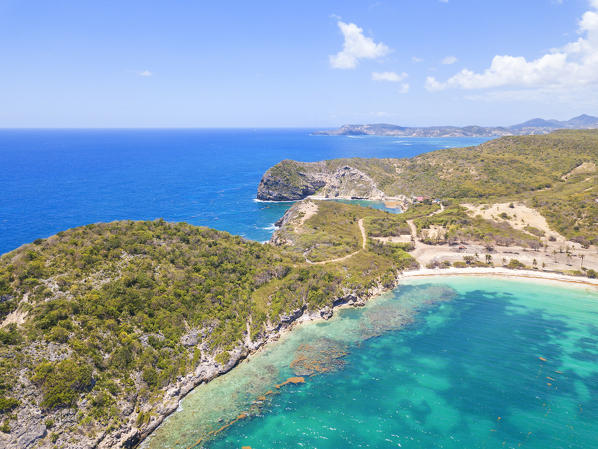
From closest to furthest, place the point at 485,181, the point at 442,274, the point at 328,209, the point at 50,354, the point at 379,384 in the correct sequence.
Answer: the point at 50,354, the point at 379,384, the point at 442,274, the point at 328,209, the point at 485,181

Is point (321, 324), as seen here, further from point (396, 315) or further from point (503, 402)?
point (503, 402)

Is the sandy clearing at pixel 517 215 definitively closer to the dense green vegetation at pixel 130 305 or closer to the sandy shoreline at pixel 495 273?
the sandy shoreline at pixel 495 273

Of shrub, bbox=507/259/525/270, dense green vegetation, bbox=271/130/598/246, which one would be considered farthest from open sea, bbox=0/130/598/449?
dense green vegetation, bbox=271/130/598/246

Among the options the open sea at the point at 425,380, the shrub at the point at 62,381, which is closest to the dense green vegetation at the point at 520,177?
the open sea at the point at 425,380

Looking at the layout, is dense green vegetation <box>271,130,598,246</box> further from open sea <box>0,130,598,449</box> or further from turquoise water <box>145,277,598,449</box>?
turquoise water <box>145,277,598,449</box>

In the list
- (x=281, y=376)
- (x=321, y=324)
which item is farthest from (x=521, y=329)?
(x=281, y=376)

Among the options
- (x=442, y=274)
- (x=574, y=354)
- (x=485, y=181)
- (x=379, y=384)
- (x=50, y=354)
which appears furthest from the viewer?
(x=485, y=181)

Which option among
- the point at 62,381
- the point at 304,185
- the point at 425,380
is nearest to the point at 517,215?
the point at 425,380
